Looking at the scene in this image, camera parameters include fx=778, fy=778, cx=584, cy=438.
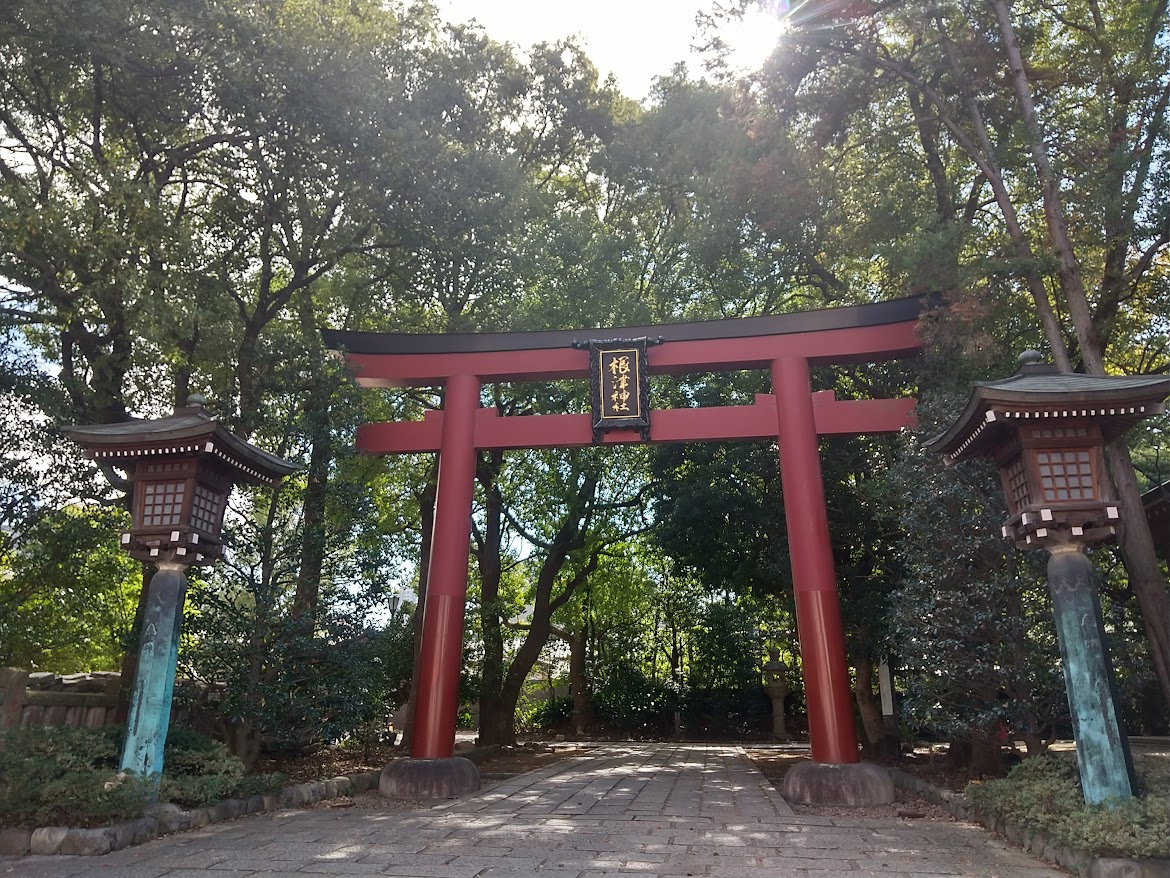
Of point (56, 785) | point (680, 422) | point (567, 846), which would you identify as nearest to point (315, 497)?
point (56, 785)

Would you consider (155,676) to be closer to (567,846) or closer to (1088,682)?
(567,846)

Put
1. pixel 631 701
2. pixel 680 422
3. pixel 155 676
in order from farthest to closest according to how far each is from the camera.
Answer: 1. pixel 631 701
2. pixel 680 422
3. pixel 155 676

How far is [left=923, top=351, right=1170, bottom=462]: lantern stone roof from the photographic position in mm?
5375

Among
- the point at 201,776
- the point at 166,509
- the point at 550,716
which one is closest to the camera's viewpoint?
the point at 201,776

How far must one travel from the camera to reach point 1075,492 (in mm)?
5547

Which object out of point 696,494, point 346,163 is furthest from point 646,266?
point 346,163

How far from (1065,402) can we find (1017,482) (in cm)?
74

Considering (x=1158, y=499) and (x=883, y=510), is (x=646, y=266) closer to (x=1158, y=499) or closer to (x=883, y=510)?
(x=883, y=510)

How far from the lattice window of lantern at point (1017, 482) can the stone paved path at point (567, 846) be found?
242cm

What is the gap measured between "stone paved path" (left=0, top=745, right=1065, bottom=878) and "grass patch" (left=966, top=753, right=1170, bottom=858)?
25 centimetres

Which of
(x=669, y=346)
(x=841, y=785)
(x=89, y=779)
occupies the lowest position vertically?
(x=841, y=785)

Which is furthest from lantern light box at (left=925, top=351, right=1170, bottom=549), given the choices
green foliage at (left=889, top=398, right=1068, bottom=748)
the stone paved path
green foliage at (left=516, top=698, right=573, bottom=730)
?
green foliage at (left=516, top=698, right=573, bottom=730)

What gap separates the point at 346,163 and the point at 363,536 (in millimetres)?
4270

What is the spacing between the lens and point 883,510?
8.45 metres
